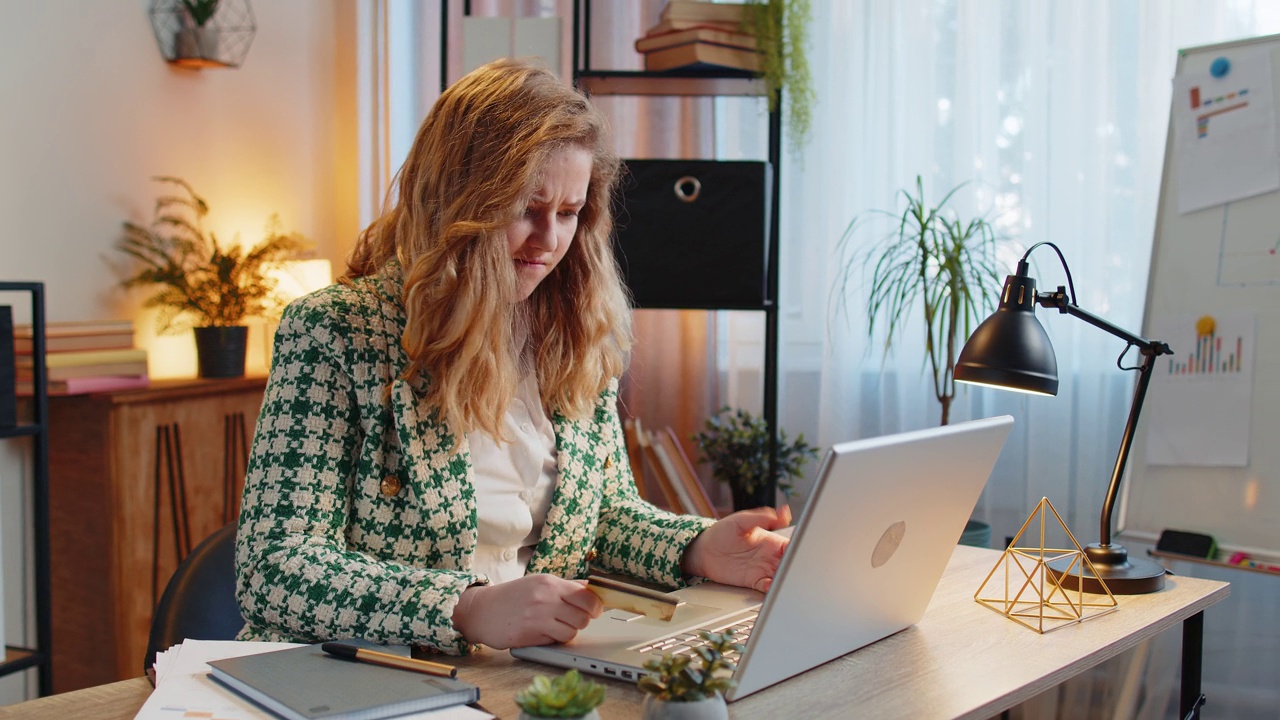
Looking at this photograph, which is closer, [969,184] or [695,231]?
[695,231]

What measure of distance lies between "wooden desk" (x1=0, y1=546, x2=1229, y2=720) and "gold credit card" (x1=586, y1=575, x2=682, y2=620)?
121mm

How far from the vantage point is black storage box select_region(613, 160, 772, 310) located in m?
2.51

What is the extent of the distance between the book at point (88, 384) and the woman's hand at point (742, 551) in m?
1.59

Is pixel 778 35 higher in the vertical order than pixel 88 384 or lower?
higher

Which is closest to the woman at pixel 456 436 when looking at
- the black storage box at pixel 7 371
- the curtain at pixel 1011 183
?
the black storage box at pixel 7 371

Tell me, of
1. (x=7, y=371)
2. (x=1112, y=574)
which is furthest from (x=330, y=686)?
(x=7, y=371)

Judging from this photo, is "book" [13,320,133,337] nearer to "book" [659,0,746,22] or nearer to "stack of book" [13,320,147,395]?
"stack of book" [13,320,147,395]

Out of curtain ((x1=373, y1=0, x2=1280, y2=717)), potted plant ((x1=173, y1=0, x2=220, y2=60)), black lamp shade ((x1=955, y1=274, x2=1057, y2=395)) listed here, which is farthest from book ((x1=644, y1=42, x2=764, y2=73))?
black lamp shade ((x1=955, y1=274, x2=1057, y2=395))

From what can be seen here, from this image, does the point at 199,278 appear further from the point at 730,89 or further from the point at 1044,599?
the point at 1044,599

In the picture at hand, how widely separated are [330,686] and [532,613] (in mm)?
197

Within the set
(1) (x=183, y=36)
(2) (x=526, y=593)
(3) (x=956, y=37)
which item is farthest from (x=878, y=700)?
(1) (x=183, y=36)

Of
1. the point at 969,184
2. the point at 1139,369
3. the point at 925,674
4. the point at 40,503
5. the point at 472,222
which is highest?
the point at 969,184

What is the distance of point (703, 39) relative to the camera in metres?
2.52

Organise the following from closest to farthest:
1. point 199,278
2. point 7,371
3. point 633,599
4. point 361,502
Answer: point 633,599 → point 361,502 → point 7,371 → point 199,278
